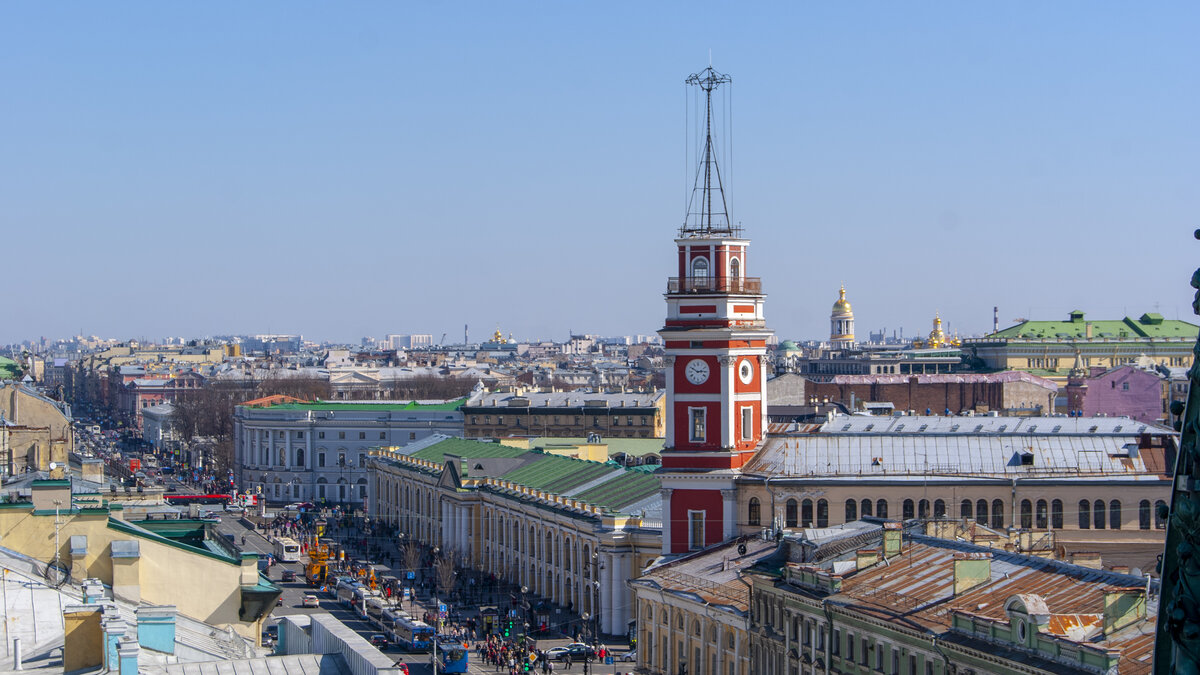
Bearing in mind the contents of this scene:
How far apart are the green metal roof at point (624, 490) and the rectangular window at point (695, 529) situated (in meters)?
15.1

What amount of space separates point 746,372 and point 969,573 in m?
24.3

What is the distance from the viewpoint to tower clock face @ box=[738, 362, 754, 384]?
6750cm

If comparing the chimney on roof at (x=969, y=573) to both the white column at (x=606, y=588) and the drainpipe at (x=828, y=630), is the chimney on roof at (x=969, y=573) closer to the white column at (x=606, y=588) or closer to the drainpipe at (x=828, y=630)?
the drainpipe at (x=828, y=630)

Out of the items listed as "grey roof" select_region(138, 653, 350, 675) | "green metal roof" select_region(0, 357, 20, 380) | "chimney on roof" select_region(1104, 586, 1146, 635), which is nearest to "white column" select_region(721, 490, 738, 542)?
"chimney on roof" select_region(1104, 586, 1146, 635)

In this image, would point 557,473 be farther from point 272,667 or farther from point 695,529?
point 272,667

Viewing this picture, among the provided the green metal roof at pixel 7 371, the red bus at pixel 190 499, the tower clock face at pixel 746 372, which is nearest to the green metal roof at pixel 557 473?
the red bus at pixel 190 499

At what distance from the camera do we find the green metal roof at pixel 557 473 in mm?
93625

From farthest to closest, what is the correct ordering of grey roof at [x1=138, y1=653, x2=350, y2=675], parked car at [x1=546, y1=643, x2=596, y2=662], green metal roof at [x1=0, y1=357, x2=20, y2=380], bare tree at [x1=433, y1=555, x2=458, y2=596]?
green metal roof at [x1=0, y1=357, x2=20, y2=380] < bare tree at [x1=433, y1=555, x2=458, y2=596] < parked car at [x1=546, y1=643, x2=596, y2=662] < grey roof at [x1=138, y1=653, x2=350, y2=675]

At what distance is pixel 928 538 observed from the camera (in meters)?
51.8

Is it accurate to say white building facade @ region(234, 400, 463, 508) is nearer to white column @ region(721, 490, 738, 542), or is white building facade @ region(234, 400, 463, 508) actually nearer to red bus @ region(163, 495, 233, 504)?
red bus @ region(163, 495, 233, 504)

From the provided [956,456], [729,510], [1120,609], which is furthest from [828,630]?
[956,456]

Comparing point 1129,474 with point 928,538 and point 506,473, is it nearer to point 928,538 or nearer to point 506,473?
point 928,538

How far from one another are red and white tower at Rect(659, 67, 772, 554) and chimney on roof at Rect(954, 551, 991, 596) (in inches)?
911

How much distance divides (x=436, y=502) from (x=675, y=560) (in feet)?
158
